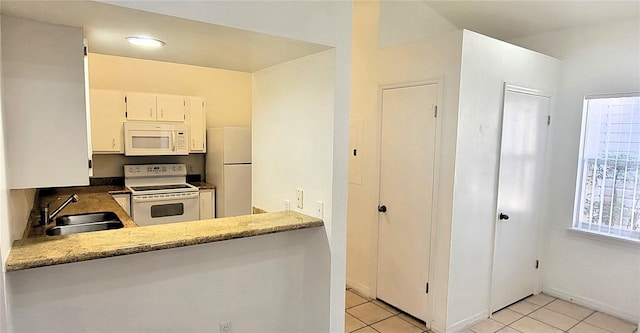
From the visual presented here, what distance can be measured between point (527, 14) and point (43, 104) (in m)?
4.01

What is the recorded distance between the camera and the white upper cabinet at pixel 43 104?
1568 mm

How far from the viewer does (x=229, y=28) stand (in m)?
1.77

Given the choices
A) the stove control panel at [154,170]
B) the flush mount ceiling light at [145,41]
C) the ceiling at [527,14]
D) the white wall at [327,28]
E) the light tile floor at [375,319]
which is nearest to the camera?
the white wall at [327,28]

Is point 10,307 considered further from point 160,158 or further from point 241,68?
point 160,158

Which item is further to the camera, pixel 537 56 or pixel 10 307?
pixel 537 56

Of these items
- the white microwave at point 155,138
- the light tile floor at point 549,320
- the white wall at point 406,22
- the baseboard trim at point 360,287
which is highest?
the white wall at point 406,22

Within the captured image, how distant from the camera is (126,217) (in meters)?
2.96

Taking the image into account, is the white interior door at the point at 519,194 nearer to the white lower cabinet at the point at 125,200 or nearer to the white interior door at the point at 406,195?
A: the white interior door at the point at 406,195

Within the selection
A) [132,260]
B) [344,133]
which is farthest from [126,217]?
[344,133]

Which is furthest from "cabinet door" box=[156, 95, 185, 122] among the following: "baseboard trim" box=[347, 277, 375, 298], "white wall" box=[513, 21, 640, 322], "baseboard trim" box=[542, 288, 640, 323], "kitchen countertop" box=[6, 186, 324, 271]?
"baseboard trim" box=[542, 288, 640, 323]

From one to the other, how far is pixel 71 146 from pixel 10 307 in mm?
746

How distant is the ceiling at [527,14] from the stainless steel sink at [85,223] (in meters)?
3.65

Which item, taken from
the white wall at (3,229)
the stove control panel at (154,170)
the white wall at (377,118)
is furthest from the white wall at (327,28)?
the stove control panel at (154,170)

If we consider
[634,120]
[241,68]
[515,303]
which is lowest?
[515,303]
